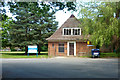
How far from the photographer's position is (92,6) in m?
25.6

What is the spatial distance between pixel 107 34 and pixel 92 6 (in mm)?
4157

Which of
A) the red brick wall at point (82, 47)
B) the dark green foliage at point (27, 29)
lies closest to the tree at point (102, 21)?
the red brick wall at point (82, 47)

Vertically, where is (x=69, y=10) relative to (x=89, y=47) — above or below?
above

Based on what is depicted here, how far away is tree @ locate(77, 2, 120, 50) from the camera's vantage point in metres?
23.4

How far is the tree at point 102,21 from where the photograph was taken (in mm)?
23438

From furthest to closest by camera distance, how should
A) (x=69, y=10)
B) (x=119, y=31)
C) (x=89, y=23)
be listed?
(x=89, y=23) → (x=119, y=31) → (x=69, y=10)

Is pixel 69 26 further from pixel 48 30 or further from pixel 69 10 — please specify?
pixel 69 10

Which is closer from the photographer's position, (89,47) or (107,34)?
(107,34)

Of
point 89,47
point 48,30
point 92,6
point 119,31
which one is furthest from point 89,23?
point 48,30

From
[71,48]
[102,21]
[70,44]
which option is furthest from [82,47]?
[102,21]

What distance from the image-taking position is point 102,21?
79.8 ft

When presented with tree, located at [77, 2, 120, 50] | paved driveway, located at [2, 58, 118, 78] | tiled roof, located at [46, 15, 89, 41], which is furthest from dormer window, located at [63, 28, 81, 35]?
paved driveway, located at [2, 58, 118, 78]

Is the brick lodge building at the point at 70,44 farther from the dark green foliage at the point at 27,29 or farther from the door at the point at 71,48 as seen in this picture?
the dark green foliage at the point at 27,29

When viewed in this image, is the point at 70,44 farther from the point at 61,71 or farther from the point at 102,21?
the point at 61,71
